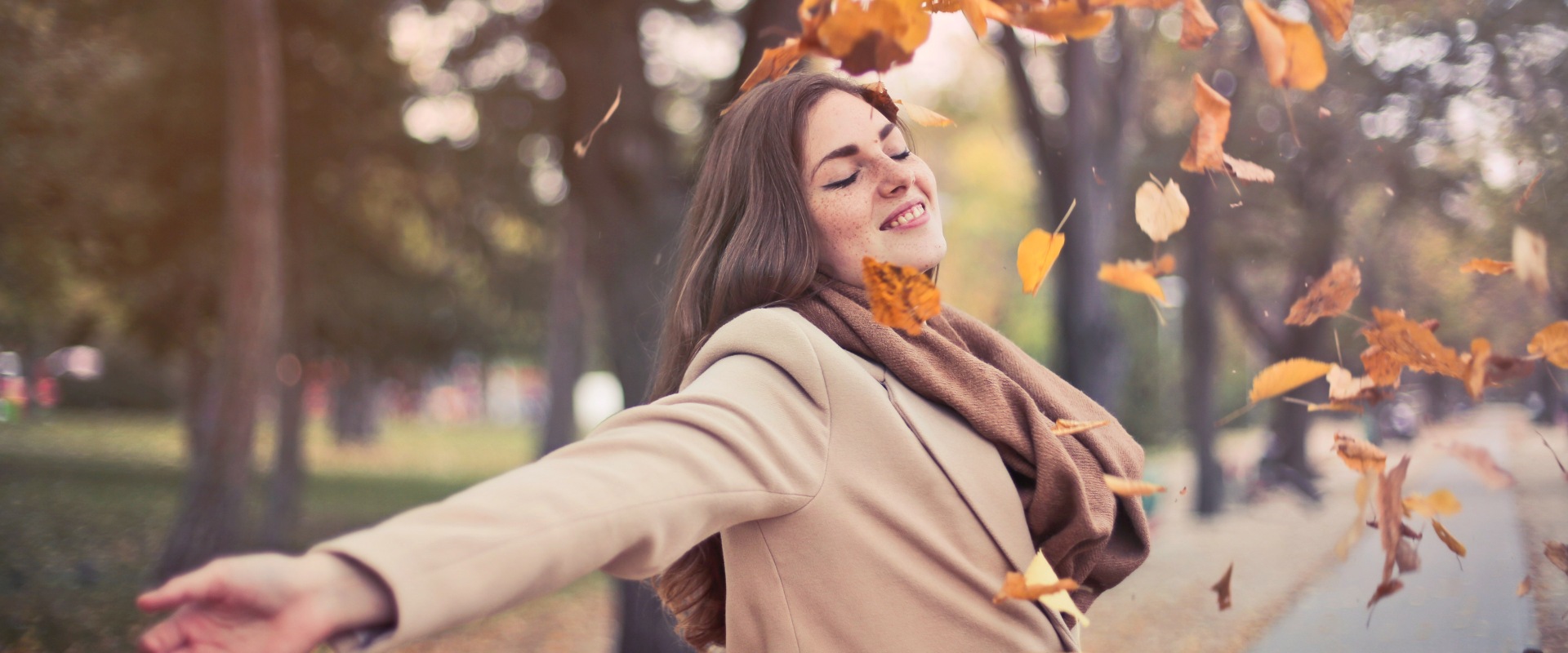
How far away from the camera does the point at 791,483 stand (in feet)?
4.88

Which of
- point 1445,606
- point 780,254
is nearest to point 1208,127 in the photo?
point 780,254

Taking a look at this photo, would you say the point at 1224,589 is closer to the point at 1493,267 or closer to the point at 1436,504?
the point at 1436,504

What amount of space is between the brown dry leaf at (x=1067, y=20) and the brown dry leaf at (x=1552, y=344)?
79 cm

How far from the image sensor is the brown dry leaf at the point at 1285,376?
1.83 meters

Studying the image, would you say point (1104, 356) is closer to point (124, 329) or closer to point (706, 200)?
point (706, 200)

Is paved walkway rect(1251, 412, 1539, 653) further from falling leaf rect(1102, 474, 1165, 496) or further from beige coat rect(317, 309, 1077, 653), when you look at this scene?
beige coat rect(317, 309, 1077, 653)

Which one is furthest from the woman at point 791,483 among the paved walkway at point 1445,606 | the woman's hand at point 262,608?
the paved walkway at point 1445,606

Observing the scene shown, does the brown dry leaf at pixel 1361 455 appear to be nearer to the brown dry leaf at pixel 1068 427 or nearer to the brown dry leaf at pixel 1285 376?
the brown dry leaf at pixel 1285 376

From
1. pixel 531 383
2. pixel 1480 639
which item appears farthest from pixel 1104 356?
pixel 531 383

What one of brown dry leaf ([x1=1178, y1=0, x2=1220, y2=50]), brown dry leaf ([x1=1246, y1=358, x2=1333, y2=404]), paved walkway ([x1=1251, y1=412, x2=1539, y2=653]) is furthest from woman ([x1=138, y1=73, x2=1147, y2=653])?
paved walkway ([x1=1251, y1=412, x2=1539, y2=653])

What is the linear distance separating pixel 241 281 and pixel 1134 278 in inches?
351

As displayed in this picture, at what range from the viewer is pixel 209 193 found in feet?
44.2

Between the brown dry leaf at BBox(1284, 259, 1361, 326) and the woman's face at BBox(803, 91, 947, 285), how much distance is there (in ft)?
2.05

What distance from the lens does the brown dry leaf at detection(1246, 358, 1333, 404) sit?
1827mm
